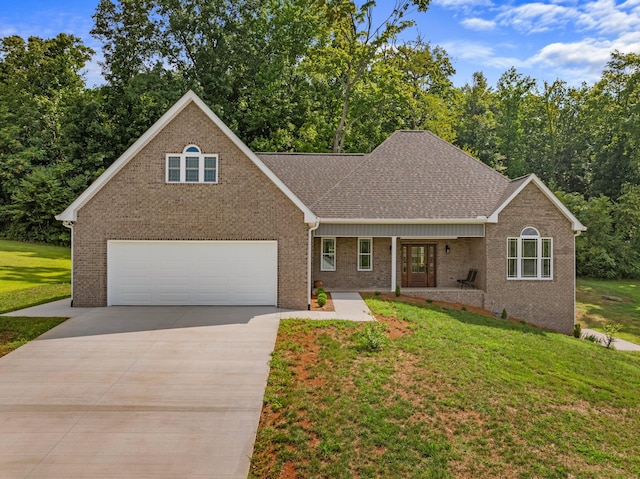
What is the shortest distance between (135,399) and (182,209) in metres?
7.45

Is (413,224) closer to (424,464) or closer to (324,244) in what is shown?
(324,244)

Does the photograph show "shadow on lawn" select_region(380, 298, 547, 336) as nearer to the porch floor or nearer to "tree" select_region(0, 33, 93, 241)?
the porch floor

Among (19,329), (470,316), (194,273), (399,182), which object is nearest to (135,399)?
(19,329)

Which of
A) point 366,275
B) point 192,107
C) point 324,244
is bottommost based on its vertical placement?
point 366,275

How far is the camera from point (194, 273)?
45.0ft

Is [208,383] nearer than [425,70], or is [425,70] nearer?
[208,383]

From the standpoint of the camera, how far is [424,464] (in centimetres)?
549

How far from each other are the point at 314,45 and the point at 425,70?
10150 mm

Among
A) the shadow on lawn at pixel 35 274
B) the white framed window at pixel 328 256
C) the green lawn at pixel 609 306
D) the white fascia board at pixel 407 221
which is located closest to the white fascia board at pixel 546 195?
the white fascia board at pixel 407 221

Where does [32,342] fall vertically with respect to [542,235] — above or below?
below

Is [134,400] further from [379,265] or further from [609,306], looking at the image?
[609,306]

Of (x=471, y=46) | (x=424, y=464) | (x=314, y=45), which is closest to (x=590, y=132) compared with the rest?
(x=314, y=45)

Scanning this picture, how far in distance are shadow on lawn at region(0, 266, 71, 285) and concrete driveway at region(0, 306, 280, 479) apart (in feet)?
39.8

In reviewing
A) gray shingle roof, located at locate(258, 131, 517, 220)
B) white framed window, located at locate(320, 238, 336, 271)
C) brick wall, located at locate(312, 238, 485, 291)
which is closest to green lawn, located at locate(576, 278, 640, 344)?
brick wall, located at locate(312, 238, 485, 291)
